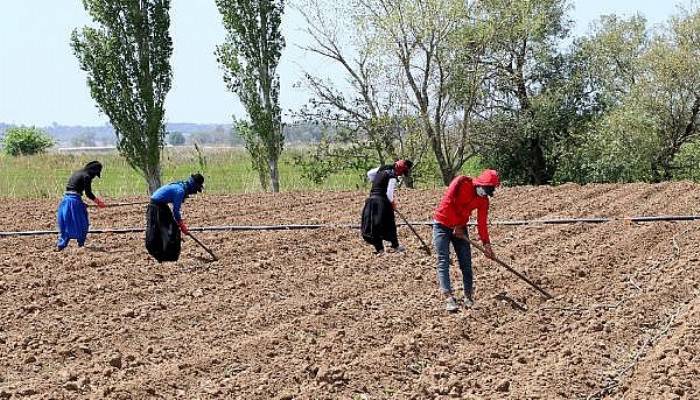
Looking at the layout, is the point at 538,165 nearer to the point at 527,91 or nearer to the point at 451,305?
the point at 527,91

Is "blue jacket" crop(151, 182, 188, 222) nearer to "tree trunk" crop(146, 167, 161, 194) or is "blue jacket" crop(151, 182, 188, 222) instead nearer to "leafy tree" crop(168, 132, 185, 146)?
"tree trunk" crop(146, 167, 161, 194)

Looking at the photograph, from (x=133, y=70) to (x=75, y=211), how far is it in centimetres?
1213

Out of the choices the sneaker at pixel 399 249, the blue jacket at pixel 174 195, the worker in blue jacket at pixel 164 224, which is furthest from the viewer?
the sneaker at pixel 399 249

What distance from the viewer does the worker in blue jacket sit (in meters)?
11.3

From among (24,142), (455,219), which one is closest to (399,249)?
(455,219)

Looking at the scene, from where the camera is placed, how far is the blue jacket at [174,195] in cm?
1120

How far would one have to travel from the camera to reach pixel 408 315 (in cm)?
886

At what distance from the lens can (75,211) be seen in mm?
12766

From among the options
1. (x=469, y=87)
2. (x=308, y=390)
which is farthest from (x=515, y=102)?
(x=308, y=390)

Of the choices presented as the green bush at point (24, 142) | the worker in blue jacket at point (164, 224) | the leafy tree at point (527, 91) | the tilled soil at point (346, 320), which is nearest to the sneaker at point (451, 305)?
the tilled soil at point (346, 320)

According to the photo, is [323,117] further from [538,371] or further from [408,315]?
[538,371]

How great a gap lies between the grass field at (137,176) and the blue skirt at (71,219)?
11.3m

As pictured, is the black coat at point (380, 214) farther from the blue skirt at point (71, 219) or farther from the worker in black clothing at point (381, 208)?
the blue skirt at point (71, 219)

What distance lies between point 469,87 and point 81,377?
72.6 feet
